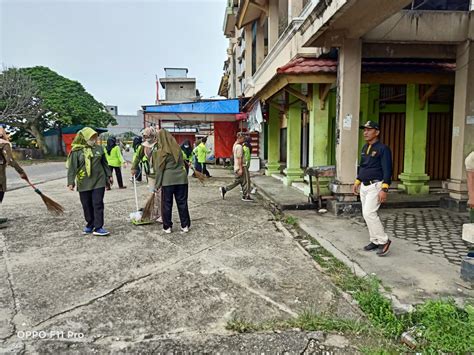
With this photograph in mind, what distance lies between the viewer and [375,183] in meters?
4.54

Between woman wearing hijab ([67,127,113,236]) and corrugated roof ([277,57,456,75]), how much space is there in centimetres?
391

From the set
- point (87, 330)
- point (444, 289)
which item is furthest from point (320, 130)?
point (87, 330)

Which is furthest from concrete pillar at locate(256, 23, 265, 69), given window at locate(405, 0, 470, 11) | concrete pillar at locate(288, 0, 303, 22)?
window at locate(405, 0, 470, 11)

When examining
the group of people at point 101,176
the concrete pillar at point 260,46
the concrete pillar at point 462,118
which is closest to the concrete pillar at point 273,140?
the concrete pillar at point 260,46

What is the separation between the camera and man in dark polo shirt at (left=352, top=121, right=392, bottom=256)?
14.7ft

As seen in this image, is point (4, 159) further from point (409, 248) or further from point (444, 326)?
point (444, 326)

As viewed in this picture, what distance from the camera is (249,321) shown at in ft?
9.98

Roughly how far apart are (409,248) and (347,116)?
114 inches

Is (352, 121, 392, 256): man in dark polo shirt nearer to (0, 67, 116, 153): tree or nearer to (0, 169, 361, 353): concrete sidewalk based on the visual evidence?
(0, 169, 361, 353): concrete sidewalk

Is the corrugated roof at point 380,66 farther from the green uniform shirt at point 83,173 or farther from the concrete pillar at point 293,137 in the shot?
the green uniform shirt at point 83,173

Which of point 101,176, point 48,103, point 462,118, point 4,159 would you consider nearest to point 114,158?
point 4,159

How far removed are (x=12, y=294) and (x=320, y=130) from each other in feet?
21.3

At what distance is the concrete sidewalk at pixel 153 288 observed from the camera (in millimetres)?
2801

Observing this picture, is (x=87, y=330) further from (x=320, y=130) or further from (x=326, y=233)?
(x=320, y=130)
